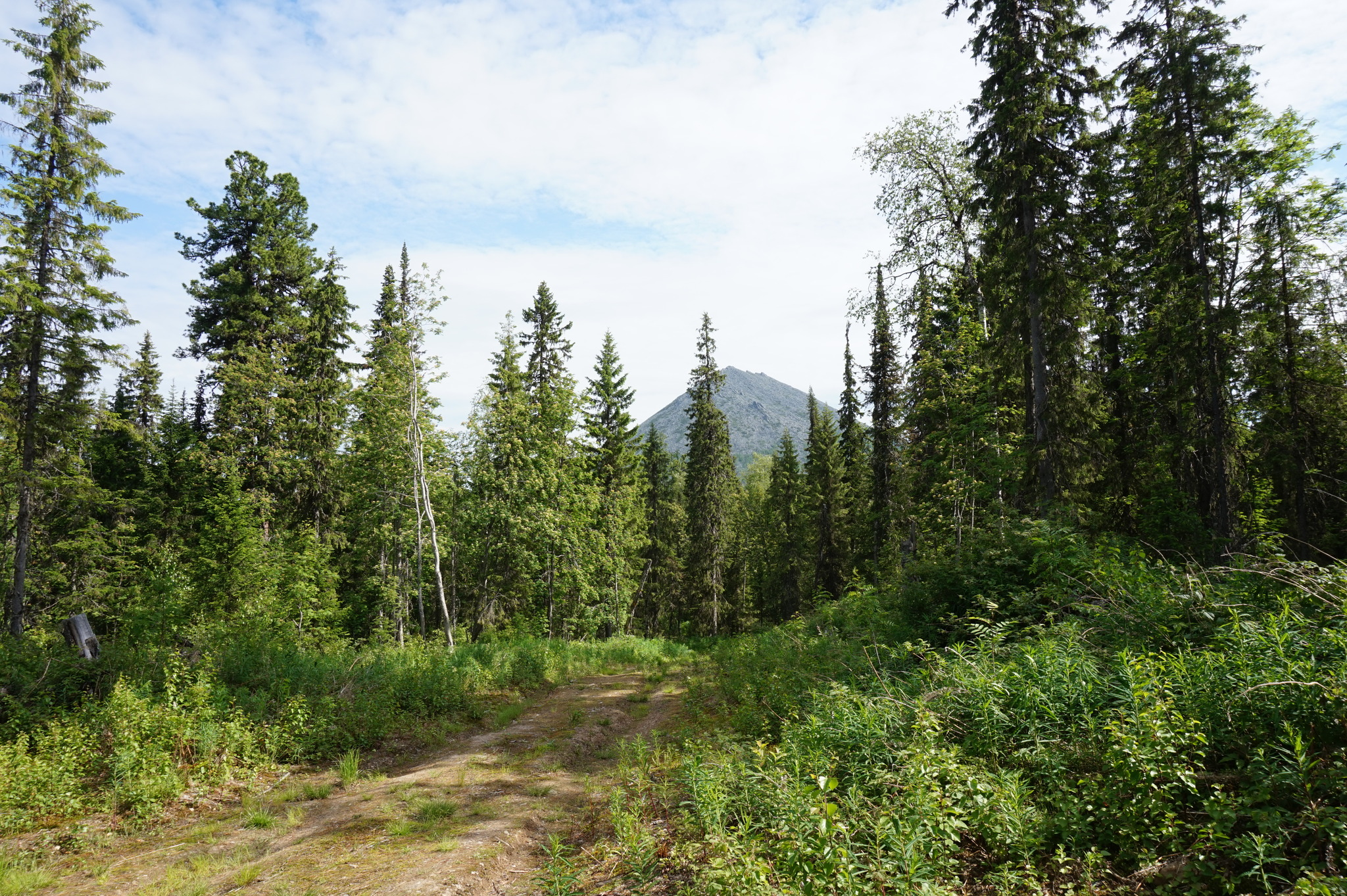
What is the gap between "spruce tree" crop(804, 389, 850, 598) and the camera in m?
33.6

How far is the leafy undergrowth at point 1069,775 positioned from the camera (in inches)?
138

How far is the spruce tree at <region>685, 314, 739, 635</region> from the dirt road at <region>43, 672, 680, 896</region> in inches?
961

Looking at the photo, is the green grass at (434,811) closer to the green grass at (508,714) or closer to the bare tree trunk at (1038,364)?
the green grass at (508,714)

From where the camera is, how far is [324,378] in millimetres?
24328

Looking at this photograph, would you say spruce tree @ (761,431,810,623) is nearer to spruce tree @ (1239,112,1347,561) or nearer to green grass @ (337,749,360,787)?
spruce tree @ (1239,112,1347,561)

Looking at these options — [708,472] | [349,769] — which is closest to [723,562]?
[708,472]

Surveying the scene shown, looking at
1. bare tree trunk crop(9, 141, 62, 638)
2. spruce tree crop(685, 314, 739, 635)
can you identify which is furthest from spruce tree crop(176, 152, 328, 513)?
spruce tree crop(685, 314, 739, 635)

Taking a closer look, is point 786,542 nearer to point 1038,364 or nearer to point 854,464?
point 854,464

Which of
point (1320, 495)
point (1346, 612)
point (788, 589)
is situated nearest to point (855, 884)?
point (1346, 612)

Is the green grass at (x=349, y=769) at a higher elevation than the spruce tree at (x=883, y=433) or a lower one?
lower

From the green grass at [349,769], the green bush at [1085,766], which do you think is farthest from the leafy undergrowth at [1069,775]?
the green grass at [349,769]

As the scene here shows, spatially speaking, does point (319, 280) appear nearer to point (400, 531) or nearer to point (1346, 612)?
point (400, 531)

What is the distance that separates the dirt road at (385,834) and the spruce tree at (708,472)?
2441cm

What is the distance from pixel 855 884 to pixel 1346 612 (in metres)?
3.72
